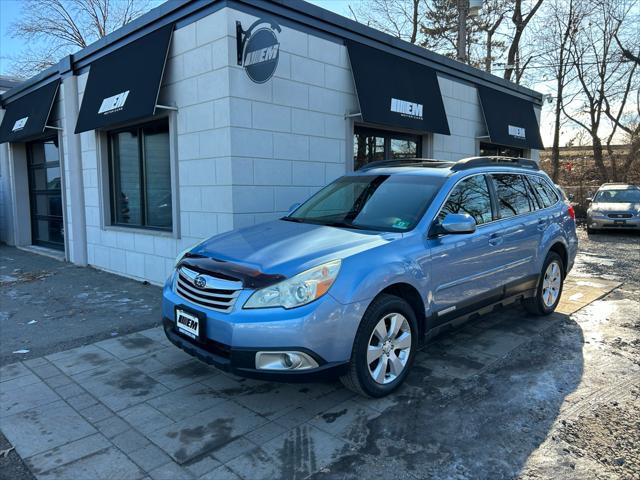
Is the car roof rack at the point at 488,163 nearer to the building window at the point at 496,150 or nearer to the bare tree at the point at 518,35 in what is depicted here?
the building window at the point at 496,150

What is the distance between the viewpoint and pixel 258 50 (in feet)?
19.8

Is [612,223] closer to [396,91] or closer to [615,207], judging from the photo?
[615,207]

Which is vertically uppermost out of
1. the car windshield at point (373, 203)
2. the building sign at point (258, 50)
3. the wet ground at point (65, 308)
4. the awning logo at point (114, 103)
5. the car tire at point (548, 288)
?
the building sign at point (258, 50)

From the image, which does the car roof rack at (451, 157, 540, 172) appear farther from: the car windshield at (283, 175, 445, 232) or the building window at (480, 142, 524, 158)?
the building window at (480, 142, 524, 158)

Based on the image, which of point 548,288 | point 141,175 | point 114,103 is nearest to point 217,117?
point 114,103

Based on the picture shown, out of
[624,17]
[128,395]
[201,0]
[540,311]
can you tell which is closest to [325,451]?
[128,395]

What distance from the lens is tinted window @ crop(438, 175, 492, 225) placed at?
4246mm

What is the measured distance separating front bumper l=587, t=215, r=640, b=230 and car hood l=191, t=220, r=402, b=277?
12.9 m

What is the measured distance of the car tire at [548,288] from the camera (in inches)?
215

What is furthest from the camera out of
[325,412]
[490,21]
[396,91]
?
[490,21]

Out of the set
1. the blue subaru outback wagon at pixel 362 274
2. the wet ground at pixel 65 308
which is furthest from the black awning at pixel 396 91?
the wet ground at pixel 65 308

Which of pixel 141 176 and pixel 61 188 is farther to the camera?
pixel 61 188

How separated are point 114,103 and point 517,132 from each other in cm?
951

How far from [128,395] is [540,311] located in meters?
4.51
